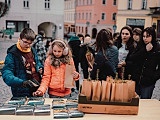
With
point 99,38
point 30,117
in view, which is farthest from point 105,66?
point 30,117

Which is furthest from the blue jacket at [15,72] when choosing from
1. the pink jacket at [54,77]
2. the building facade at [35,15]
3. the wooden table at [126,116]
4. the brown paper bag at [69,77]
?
the building facade at [35,15]

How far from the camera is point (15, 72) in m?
3.29

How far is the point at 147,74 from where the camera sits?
396 centimetres

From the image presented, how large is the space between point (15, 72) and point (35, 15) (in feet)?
95.5

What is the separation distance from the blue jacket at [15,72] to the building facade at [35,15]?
28017 mm

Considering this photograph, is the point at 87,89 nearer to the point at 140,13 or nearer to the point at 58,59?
the point at 58,59

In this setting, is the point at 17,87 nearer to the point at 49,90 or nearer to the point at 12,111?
the point at 49,90

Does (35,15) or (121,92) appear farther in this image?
(35,15)

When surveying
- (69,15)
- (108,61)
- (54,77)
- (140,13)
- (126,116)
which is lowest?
(126,116)

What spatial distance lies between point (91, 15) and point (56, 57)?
39562 mm

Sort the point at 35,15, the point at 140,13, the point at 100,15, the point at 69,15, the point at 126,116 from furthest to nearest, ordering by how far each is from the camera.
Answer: the point at 69,15, the point at 100,15, the point at 35,15, the point at 140,13, the point at 126,116

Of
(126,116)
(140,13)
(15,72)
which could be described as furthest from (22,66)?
(140,13)

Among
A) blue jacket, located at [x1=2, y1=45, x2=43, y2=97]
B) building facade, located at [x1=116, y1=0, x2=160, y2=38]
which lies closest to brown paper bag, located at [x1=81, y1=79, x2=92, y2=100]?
blue jacket, located at [x1=2, y1=45, x2=43, y2=97]

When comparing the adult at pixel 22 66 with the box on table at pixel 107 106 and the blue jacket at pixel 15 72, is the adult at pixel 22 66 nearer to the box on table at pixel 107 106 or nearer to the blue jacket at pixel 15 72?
the blue jacket at pixel 15 72
